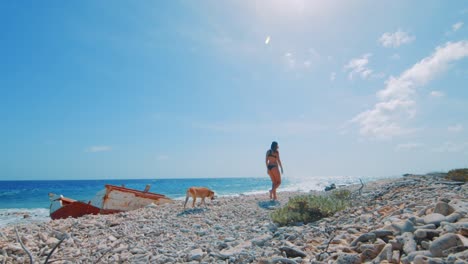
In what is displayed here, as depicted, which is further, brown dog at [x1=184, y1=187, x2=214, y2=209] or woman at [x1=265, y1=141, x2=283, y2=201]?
woman at [x1=265, y1=141, x2=283, y2=201]

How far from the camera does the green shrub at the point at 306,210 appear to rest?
5645 mm

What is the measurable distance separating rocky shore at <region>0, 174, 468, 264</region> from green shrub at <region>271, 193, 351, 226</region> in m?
0.24

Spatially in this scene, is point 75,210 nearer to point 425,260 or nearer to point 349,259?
point 349,259

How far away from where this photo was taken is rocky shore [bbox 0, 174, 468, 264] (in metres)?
2.68

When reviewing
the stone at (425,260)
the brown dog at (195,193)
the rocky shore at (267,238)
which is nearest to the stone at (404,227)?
the rocky shore at (267,238)

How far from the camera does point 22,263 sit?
477 cm

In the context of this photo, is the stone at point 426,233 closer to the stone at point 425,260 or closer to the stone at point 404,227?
the stone at point 404,227

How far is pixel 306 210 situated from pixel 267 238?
184 centimetres

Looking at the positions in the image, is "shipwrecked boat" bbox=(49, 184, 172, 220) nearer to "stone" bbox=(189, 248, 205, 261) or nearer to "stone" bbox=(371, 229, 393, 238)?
"stone" bbox=(189, 248, 205, 261)

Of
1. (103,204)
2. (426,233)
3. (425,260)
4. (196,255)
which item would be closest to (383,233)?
(426,233)

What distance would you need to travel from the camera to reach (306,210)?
593 cm

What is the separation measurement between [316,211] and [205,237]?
2440mm

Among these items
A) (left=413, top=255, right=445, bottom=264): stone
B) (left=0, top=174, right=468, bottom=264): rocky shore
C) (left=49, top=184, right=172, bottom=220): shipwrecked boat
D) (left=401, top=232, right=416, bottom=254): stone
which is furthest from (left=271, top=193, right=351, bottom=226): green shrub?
(left=49, top=184, right=172, bottom=220): shipwrecked boat

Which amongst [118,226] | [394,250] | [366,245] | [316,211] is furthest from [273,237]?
[118,226]
